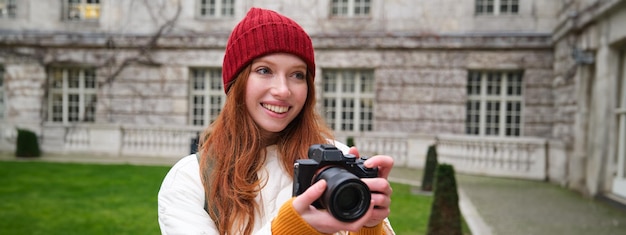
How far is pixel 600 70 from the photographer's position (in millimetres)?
9453

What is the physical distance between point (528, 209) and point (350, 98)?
303 inches

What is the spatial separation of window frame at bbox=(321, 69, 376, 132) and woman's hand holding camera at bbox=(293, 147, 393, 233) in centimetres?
1364

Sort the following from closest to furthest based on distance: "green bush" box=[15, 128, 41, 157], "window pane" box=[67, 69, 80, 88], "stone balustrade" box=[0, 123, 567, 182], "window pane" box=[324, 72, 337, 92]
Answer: "stone balustrade" box=[0, 123, 567, 182], "green bush" box=[15, 128, 41, 157], "window pane" box=[324, 72, 337, 92], "window pane" box=[67, 69, 80, 88]

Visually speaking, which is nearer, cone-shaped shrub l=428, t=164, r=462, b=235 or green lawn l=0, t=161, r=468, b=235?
cone-shaped shrub l=428, t=164, r=462, b=235

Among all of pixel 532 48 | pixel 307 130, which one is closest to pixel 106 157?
pixel 532 48

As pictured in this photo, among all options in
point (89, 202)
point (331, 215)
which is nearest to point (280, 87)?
point (331, 215)

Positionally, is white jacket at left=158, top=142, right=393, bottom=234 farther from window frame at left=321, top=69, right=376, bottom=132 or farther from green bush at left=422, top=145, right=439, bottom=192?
window frame at left=321, top=69, right=376, bottom=132

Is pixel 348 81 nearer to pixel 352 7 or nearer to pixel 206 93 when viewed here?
pixel 352 7

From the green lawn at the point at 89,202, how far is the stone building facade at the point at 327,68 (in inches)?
163

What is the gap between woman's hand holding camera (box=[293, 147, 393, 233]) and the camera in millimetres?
1329

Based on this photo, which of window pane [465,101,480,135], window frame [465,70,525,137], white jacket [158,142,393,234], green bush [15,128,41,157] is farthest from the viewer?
window pane [465,101,480,135]

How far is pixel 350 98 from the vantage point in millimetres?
15242

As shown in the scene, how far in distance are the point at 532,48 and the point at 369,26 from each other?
438 cm

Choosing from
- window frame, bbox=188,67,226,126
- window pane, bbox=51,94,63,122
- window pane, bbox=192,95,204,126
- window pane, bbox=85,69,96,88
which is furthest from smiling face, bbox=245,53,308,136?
window pane, bbox=51,94,63,122
